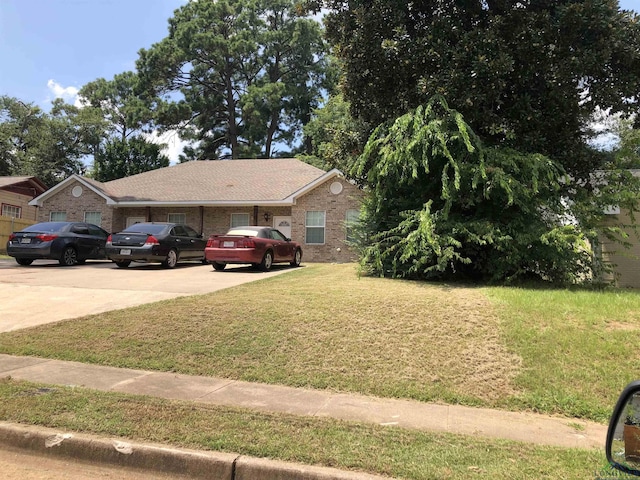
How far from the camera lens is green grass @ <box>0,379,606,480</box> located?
3.36m

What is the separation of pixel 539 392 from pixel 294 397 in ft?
8.95

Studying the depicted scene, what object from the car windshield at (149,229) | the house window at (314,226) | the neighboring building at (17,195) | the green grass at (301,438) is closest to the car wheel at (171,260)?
the car windshield at (149,229)

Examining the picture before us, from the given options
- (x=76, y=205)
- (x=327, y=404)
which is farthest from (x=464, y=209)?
(x=76, y=205)

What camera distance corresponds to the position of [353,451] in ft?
11.8

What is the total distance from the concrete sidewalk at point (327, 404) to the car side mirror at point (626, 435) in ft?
6.81

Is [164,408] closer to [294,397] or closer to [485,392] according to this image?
[294,397]

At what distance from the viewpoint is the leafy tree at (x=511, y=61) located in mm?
10133

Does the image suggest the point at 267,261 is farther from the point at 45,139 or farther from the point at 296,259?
the point at 45,139

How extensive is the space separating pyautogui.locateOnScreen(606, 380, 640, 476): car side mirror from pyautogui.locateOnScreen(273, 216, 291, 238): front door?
18017 millimetres

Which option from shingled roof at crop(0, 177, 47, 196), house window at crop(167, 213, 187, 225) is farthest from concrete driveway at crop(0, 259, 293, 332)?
shingled roof at crop(0, 177, 47, 196)

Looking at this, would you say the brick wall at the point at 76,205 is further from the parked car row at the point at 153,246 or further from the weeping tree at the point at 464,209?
the weeping tree at the point at 464,209

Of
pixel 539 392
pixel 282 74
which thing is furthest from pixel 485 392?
pixel 282 74

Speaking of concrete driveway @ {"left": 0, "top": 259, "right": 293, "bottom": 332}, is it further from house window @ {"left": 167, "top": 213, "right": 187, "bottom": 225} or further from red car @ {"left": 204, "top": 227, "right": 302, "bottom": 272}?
house window @ {"left": 167, "top": 213, "right": 187, "bottom": 225}

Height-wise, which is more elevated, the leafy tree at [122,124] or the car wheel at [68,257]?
the leafy tree at [122,124]
